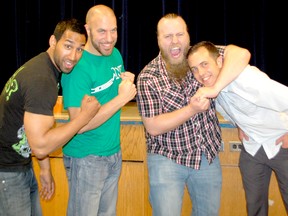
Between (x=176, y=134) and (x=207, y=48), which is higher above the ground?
(x=207, y=48)

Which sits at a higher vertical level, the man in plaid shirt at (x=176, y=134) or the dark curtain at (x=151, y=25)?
the dark curtain at (x=151, y=25)

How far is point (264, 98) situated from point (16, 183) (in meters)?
1.26

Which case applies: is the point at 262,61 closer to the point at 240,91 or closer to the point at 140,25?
the point at 140,25

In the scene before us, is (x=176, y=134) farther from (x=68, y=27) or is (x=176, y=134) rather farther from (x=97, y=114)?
(x=68, y=27)

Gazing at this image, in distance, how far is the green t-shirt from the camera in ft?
6.20

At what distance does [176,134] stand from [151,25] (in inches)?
75.3

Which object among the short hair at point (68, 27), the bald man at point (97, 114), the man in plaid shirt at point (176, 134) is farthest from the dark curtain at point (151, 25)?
the short hair at point (68, 27)

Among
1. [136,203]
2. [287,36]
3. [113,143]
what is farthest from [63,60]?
[287,36]

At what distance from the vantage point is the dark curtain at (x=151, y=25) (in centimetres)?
337

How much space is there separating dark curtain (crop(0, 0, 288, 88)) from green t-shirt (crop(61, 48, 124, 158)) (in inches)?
62.3

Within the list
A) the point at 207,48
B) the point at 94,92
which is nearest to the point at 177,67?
the point at 207,48

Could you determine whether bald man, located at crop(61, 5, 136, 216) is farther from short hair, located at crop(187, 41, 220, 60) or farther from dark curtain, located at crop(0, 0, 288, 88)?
dark curtain, located at crop(0, 0, 288, 88)

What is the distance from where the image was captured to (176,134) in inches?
76.5

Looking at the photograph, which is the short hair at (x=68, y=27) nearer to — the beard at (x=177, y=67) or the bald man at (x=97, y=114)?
the bald man at (x=97, y=114)
